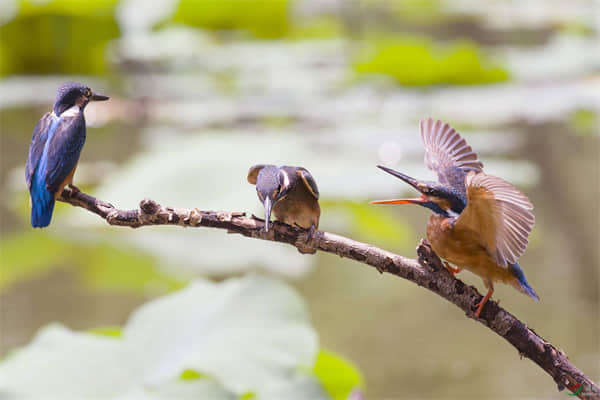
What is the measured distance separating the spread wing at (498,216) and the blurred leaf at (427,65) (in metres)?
2.61

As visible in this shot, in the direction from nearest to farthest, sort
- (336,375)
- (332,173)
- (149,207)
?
(149,207), (336,375), (332,173)

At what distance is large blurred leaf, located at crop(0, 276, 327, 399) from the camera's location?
1104 mm

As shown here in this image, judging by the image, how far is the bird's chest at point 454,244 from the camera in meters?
0.45

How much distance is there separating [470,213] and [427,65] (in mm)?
2794

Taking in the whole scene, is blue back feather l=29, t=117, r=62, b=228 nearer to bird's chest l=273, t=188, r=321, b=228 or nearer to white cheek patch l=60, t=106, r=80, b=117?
white cheek patch l=60, t=106, r=80, b=117

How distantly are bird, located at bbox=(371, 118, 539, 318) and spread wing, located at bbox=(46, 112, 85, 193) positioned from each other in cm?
21

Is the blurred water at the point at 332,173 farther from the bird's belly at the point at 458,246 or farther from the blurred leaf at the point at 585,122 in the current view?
the bird's belly at the point at 458,246

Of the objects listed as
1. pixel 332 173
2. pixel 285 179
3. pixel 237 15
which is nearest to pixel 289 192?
pixel 285 179

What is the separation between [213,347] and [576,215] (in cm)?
260

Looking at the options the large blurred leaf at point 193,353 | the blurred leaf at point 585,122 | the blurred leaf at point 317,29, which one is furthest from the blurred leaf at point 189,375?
the blurred leaf at point 317,29

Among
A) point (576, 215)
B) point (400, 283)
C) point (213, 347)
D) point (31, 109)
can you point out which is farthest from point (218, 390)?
point (576, 215)

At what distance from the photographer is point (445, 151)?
511 millimetres

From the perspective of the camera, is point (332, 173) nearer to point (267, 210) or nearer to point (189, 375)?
point (189, 375)

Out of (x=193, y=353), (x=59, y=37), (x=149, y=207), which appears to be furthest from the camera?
(x=59, y=37)
